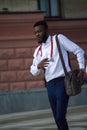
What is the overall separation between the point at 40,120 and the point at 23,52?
3.03 meters

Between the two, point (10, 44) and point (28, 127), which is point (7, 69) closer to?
point (10, 44)

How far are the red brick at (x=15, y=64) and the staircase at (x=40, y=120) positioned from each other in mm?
1250

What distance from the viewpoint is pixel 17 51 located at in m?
13.1

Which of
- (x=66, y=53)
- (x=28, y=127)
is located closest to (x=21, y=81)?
(x=28, y=127)

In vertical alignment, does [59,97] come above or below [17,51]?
above

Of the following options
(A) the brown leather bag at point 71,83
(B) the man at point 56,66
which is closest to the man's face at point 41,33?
(B) the man at point 56,66

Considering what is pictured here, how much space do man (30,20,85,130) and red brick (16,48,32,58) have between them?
284 inches

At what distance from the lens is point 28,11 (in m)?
13.3

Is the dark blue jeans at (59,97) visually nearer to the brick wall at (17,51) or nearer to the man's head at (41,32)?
the man's head at (41,32)

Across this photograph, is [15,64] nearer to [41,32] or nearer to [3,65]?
[3,65]

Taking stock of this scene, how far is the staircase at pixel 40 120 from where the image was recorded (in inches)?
363

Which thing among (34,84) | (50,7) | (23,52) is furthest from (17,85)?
(50,7)

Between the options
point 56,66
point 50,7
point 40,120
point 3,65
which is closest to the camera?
point 56,66

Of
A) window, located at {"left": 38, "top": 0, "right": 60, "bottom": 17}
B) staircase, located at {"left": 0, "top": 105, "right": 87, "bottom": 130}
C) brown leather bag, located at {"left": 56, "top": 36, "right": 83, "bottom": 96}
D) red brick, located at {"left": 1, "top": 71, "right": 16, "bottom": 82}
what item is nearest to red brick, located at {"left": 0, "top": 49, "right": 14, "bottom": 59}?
red brick, located at {"left": 1, "top": 71, "right": 16, "bottom": 82}
